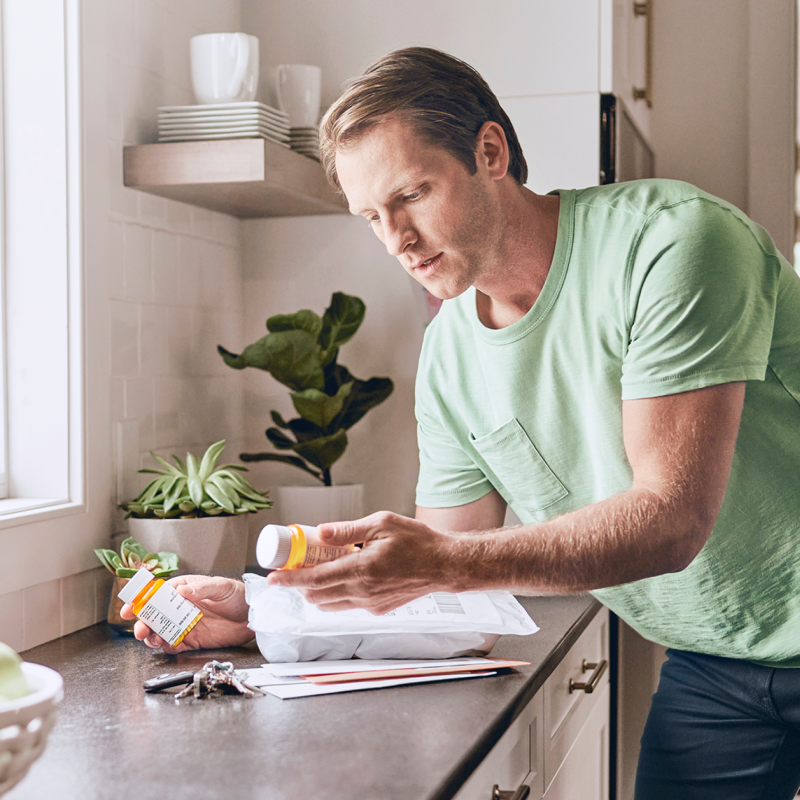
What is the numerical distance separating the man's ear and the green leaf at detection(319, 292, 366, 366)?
0.76 m

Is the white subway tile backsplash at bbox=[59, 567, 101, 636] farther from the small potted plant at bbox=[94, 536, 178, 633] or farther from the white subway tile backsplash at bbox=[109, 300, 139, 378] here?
the white subway tile backsplash at bbox=[109, 300, 139, 378]

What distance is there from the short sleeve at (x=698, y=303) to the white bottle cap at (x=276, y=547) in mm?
401

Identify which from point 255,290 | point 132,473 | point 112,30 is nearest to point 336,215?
point 255,290

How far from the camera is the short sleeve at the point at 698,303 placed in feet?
3.27

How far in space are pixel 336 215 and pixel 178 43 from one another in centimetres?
47

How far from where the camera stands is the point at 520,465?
51.5 inches

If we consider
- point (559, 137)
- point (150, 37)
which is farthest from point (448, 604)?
point (150, 37)

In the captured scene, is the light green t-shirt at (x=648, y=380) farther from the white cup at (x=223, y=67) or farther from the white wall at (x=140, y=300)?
the white cup at (x=223, y=67)

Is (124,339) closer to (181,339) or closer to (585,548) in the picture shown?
(181,339)

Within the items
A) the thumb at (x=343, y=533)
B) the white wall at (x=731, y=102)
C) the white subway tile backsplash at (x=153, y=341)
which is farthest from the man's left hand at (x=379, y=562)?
the white wall at (x=731, y=102)

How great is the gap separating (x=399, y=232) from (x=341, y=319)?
31.7 inches

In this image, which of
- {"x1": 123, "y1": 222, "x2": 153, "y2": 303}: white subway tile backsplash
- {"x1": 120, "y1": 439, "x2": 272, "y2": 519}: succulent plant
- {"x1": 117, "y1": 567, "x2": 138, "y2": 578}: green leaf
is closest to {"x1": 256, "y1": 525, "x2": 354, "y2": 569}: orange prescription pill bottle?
{"x1": 117, "y1": 567, "x2": 138, "y2": 578}: green leaf

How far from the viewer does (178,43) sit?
1.88m

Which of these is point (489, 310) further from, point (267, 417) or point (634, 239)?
point (267, 417)
